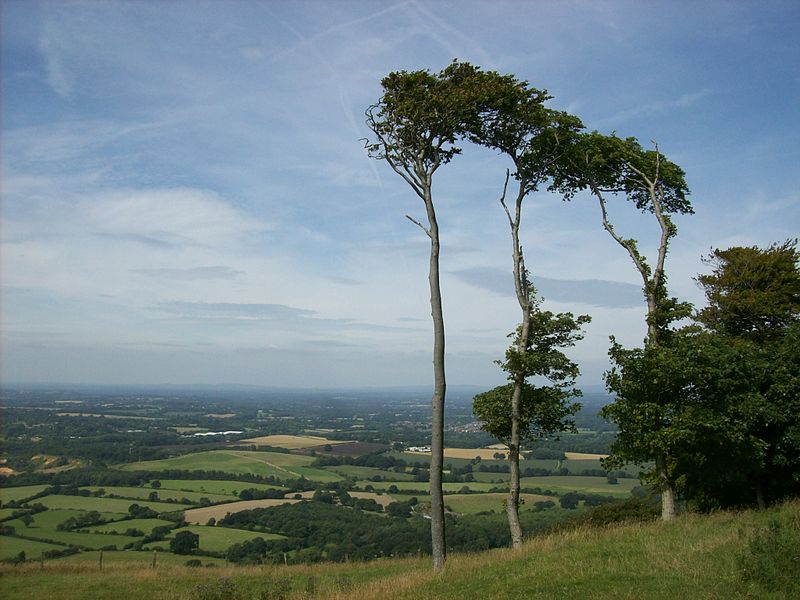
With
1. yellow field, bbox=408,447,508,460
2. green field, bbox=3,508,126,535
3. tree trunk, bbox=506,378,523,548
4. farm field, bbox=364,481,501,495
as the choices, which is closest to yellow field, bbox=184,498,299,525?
green field, bbox=3,508,126,535

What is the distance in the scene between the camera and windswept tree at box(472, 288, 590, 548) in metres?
16.1

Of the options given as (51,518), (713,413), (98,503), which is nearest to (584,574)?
(713,413)

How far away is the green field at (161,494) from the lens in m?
49.7

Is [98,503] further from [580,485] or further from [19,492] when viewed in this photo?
[580,485]

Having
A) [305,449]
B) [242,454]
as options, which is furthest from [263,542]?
[305,449]

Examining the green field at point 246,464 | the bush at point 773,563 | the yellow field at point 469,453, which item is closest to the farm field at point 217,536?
the green field at point 246,464

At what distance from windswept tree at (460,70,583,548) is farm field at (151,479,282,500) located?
43.0 metres

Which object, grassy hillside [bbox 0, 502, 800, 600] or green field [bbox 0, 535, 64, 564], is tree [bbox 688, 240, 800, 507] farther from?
green field [bbox 0, 535, 64, 564]

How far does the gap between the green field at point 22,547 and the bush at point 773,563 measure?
3455cm

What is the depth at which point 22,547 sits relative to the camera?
32000 millimetres

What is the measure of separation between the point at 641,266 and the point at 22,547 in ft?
123

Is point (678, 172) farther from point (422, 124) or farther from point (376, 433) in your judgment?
point (376, 433)

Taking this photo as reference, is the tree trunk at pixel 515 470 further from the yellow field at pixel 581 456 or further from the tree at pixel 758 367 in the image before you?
the yellow field at pixel 581 456

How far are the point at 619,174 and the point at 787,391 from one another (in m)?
9.67
